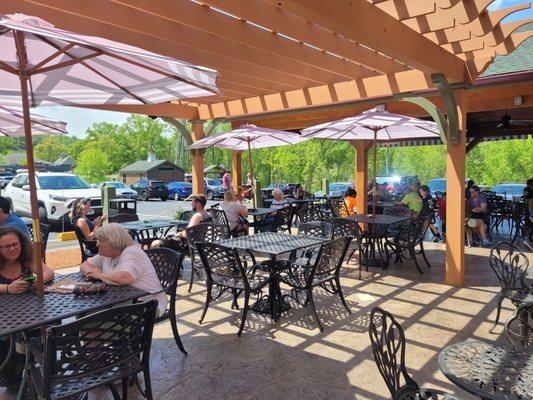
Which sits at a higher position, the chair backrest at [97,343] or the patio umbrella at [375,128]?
the patio umbrella at [375,128]

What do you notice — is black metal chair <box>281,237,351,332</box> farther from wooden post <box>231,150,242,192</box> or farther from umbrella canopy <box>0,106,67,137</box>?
wooden post <box>231,150,242,192</box>

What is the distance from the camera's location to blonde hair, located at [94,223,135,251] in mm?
2961

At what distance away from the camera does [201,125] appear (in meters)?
9.19

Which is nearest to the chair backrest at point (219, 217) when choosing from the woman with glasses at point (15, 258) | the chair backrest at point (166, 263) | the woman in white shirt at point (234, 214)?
the woman in white shirt at point (234, 214)

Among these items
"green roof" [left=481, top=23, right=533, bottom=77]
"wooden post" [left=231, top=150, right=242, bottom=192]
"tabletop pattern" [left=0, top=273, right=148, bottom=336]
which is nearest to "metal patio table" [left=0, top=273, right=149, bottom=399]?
"tabletop pattern" [left=0, top=273, right=148, bottom=336]

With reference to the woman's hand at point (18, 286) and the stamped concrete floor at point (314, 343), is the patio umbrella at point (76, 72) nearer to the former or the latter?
the woman's hand at point (18, 286)

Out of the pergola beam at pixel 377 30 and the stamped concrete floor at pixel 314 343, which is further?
the stamped concrete floor at pixel 314 343

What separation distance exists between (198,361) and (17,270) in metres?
1.54

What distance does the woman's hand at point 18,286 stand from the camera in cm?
268

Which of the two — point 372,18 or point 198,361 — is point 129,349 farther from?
point 372,18

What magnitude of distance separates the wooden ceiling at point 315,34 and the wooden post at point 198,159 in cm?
243

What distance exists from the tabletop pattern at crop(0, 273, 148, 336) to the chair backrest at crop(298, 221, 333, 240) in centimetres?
319

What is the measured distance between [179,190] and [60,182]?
622 inches

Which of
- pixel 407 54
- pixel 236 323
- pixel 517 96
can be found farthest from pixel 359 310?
pixel 517 96
